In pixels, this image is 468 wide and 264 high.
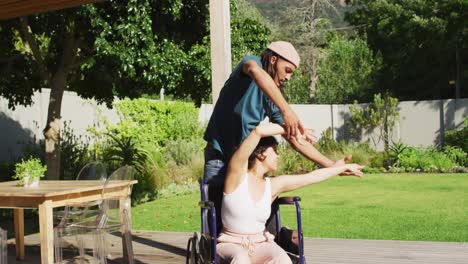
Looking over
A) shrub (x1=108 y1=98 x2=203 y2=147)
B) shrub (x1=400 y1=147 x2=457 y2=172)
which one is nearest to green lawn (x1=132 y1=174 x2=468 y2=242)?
shrub (x1=400 y1=147 x2=457 y2=172)

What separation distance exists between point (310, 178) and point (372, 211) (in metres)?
6.17

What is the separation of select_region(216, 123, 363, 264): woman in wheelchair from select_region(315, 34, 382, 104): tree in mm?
21730

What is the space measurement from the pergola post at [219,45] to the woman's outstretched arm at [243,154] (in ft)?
5.64

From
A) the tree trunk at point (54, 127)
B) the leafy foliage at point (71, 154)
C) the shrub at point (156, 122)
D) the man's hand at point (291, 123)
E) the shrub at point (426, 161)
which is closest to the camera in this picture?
the man's hand at point (291, 123)

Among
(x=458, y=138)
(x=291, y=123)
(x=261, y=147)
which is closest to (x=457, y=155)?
(x=458, y=138)

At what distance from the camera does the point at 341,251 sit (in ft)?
19.1

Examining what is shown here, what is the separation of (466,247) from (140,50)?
13.3ft

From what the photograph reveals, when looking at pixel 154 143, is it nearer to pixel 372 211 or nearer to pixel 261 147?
pixel 372 211

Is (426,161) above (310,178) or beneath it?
beneath

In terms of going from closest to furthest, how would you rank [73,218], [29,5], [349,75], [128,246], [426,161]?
1. [128,246]
2. [29,5]
3. [73,218]
4. [426,161]
5. [349,75]

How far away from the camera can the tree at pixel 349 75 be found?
989 inches

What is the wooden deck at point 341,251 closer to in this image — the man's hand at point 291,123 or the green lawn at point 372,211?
the green lawn at point 372,211

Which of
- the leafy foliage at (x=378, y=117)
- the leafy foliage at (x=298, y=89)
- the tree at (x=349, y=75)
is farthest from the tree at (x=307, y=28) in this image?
the leafy foliage at (x=378, y=117)

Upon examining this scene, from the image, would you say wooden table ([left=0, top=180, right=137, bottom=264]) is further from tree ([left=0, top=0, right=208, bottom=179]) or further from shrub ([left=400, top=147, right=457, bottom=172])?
shrub ([left=400, top=147, right=457, bottom=172])
